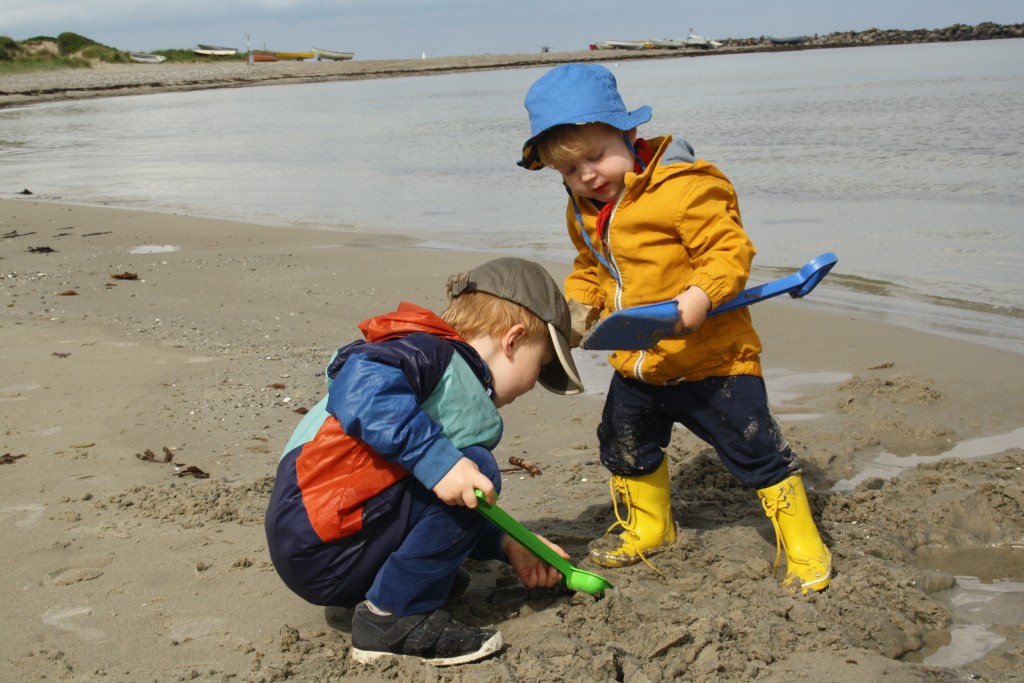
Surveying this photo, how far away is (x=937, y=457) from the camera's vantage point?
371 cm

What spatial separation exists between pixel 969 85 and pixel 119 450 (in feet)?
72.7

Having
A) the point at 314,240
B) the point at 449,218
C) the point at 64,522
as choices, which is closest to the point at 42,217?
the point at 314,240

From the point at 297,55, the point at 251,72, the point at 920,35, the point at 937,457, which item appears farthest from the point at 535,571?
the point at 297,55

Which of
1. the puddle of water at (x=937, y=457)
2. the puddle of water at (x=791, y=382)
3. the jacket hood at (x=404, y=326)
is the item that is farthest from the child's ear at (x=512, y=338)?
the puddle of water at (x=791, y=382)

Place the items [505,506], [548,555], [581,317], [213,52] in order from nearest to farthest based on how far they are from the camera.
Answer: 1. [548,555]
2. [581,317]
3. [505,506]
4. [213,52]

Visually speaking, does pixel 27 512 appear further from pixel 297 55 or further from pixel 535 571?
pixel 297 55

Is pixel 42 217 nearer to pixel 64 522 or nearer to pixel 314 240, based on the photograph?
pixel 314 240

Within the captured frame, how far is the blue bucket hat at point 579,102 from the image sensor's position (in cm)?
266

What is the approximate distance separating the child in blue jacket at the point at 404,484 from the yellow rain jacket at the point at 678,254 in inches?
17.3

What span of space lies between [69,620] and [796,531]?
190 centimetres

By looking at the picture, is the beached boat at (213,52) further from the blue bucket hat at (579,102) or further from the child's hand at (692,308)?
the child's hand at (692,308)

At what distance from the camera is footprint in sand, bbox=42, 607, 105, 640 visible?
2389 mm

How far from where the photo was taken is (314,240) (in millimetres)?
8453

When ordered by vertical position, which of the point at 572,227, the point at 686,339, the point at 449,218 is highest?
the point at 572,227
